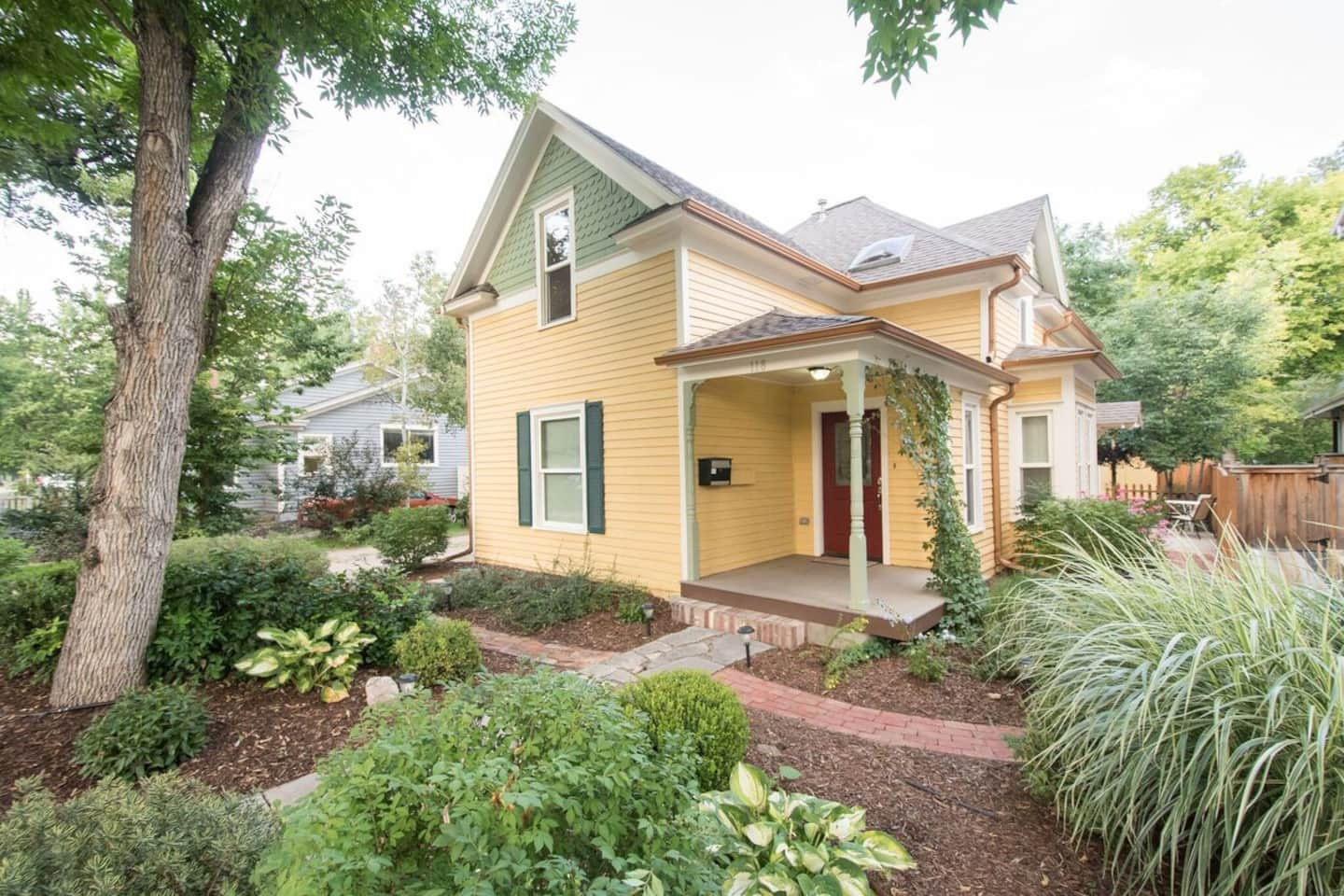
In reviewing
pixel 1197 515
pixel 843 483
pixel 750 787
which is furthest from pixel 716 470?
pixel 1197 515

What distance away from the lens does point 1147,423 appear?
14352mm

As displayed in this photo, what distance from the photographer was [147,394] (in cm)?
359

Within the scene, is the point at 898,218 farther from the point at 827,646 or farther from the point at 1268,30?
the point at 1268,30

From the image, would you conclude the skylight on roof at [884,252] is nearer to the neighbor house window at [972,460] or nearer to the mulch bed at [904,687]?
the neighbor house window at [972,460]

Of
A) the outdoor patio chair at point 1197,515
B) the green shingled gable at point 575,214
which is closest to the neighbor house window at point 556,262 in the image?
the green shingled gable at point 575,214

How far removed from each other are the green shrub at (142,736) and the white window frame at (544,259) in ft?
18.7

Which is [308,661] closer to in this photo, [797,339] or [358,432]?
[797,339]

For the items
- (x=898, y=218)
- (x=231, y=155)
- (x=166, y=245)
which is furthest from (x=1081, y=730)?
(x=898, y=218)

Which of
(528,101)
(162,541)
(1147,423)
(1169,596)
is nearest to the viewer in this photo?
(1169,596)

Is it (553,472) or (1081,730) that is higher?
(553,472)

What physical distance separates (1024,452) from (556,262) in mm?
7982

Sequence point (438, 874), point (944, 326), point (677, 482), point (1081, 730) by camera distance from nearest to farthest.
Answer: point (438, 874), point (1081, 730), point (677, 482), point (944, 326)

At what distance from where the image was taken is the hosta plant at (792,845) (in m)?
1.76

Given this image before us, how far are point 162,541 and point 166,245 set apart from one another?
1.98 meters
